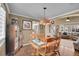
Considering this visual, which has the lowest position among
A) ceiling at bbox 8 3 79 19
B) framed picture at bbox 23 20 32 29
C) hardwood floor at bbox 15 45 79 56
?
hardwood floor at bbox 15 45 79 56

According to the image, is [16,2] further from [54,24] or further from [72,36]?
[72,36]

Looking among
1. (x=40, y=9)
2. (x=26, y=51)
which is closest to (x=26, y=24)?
(x=40, y=9)

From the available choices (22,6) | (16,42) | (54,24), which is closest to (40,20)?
(54,24)

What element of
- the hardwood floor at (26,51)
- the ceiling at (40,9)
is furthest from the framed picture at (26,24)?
the hardwood floor at (26,51)

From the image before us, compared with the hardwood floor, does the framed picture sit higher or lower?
higher

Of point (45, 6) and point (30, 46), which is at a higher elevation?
point (45, 6)

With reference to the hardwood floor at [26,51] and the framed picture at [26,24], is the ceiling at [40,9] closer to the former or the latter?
the framed picture at [26,24]

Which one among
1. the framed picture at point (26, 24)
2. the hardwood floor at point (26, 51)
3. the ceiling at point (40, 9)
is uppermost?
the ceiling at point (40, 9)

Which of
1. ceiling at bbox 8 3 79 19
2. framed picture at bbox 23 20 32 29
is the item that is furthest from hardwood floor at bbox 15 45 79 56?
ceiling at bbox 8 3 79 19

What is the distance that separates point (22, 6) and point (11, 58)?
1179mm

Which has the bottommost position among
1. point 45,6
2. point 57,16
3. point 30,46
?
point 30,46

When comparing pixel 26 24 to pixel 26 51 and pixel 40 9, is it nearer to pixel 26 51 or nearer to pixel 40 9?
pixel 40 9

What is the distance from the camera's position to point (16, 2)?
2.57 meters

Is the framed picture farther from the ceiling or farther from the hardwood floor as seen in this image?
the hardwood floor
